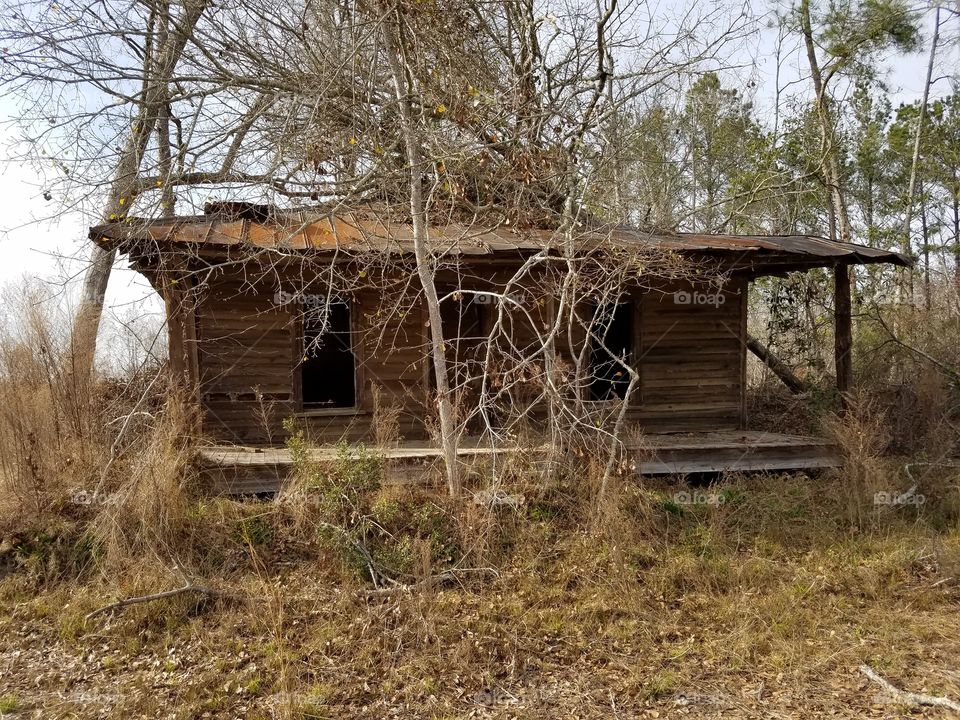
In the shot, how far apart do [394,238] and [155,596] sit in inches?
167

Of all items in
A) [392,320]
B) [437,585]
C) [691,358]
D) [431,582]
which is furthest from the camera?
[691,358]

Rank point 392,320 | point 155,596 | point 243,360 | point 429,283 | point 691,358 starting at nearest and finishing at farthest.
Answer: point 155,596, point 429,283, point 243,360, point 392,320, point 691,358

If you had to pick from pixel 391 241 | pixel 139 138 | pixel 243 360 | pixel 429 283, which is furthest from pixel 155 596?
pixel 139 138

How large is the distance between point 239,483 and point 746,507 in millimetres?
5639

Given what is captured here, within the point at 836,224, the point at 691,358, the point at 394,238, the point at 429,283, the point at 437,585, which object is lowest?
the point at 437,585

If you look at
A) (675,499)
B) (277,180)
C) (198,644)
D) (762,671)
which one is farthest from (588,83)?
(198,644)

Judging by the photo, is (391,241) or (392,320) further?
(392,320)

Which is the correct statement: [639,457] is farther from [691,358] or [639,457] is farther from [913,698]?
[913,698]

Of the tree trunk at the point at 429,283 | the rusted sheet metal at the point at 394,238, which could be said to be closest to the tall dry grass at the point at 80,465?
the rusted sheet metal at the point at 394,238

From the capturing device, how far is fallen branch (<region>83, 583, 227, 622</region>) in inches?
222

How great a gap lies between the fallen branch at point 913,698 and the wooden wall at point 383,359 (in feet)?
16.1

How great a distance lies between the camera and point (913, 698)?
181 inches

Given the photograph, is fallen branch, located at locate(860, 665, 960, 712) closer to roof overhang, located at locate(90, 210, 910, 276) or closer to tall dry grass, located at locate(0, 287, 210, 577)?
roof overhang, located at locate(90, 210, 910, 276)

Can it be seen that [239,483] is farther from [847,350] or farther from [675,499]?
[847,350]
